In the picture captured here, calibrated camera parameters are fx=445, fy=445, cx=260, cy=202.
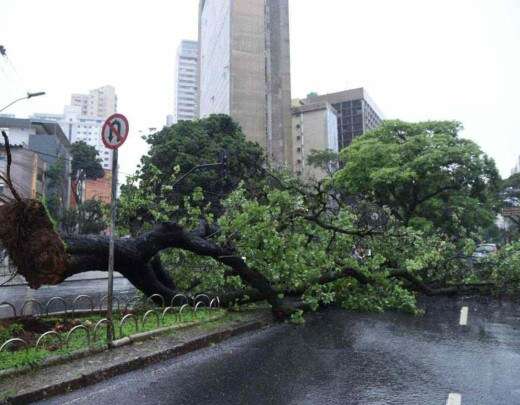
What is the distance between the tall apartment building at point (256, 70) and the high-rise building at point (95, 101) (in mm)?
94257

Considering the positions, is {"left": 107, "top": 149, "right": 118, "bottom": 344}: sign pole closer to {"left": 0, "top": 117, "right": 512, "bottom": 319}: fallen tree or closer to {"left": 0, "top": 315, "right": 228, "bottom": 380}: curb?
{"left": 0, "top": 315, "right": 228, "bottom": 380}: curb

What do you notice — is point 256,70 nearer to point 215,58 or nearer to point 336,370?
point 215,58

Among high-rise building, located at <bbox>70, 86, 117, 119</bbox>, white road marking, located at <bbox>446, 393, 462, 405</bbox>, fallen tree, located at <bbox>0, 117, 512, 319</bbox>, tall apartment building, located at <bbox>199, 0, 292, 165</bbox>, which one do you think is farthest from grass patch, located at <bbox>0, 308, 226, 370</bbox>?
high-rise building, located at <bbox>70, 86, 117, 119</bbox>

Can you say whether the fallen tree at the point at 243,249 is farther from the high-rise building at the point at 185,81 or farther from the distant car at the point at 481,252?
the high-rise building at the point at 185,81

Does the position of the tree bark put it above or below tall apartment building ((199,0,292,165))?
below

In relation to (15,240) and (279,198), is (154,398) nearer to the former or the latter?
(15,240)

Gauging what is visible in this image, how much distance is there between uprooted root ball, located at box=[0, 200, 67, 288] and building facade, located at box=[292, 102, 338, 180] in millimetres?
84067

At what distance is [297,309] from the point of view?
403 inches

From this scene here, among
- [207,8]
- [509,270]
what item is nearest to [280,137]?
[207,8]

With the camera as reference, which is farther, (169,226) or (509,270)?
(509,270)

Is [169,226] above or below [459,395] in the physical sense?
above

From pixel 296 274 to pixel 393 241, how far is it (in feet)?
14.9

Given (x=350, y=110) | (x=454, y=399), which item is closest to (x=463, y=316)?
(x=454, y=399)

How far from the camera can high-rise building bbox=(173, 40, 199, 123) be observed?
165 meters
